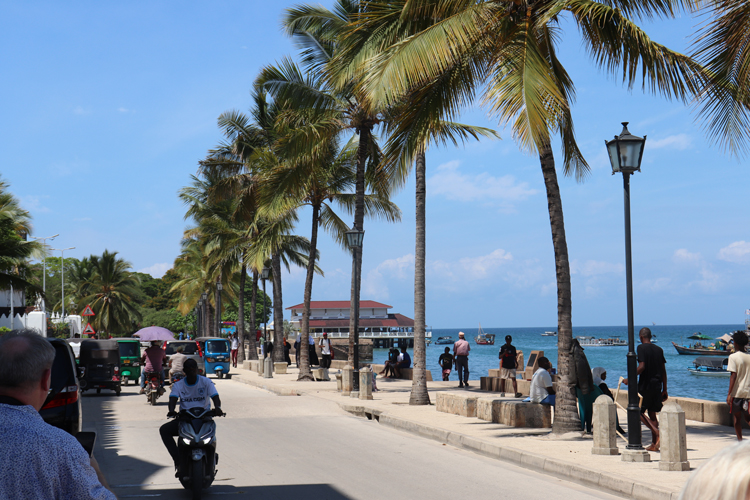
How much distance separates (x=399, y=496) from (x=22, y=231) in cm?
4515

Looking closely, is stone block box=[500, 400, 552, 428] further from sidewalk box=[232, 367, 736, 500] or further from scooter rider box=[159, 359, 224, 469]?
scooter rider box=[159, 359, 224, 469]

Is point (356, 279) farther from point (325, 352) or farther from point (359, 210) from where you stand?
point (325, 352)

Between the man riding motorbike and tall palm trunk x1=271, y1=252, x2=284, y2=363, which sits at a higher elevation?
tall palm trunk x1=271, y1=252, x2=284, y2=363

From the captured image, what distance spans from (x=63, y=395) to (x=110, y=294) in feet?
216

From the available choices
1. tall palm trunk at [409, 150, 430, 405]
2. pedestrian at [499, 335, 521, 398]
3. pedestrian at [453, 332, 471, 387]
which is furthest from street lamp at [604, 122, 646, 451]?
pedestrian at [453, 332, 471, 387]

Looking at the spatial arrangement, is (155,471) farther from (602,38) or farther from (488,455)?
(602,38)

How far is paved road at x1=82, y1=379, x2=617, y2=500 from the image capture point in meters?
8.96

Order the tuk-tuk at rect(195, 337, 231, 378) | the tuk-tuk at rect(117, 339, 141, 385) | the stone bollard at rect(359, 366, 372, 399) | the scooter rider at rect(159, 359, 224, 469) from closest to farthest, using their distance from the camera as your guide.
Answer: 1. the scooter rider at rect(159, 359, 224, 469)
2. the stone bollard at rect(359, 366, 372, 399)
3. the tuk-tuk at rect(117, 339, 141, 385)
4. the tuk-tuk at rect(195, 337, 231, 378)

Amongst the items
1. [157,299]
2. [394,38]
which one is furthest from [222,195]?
[157,299]

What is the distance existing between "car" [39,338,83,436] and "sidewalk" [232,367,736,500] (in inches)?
247

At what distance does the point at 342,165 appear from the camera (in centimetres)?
3075

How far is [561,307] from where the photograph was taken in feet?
43.8

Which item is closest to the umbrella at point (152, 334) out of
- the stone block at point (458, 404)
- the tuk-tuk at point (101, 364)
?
the tuk-tuk at point (101, 364)

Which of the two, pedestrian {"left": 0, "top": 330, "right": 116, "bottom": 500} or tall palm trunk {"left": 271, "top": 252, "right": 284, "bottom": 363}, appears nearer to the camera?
pedestrian {"left": 0, "top": 330, "right": 116, "bottom": 500}
